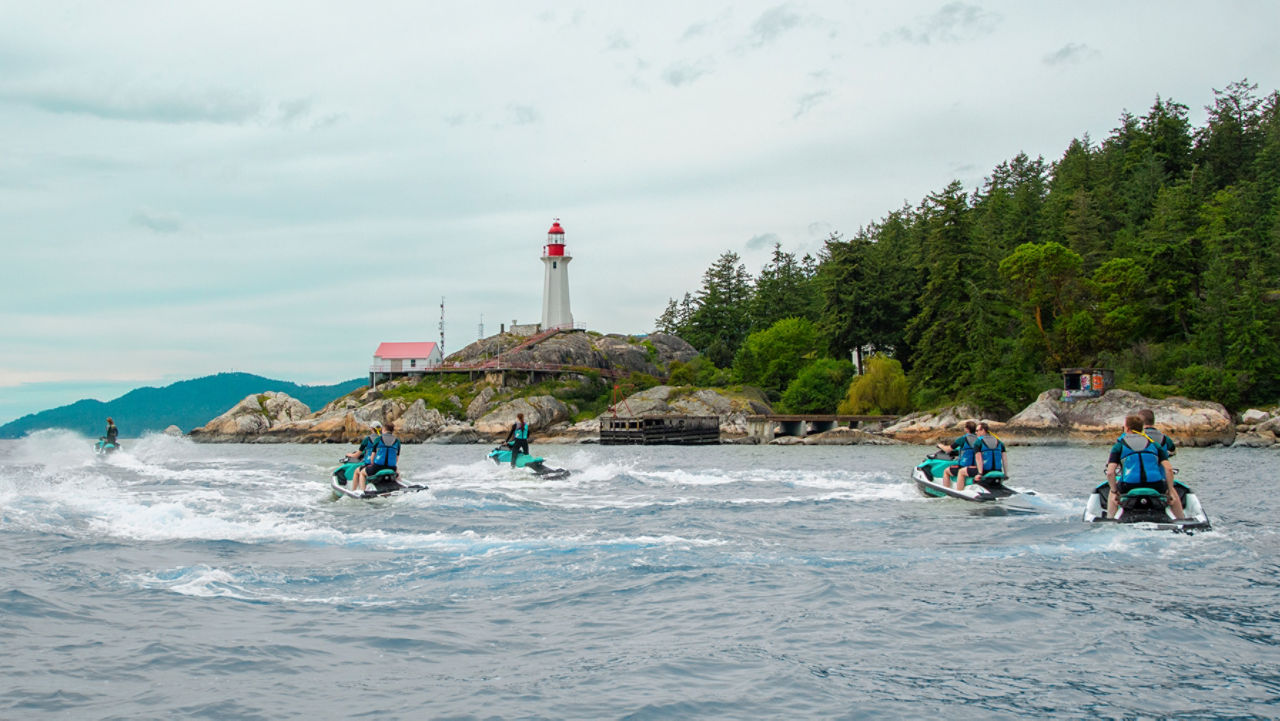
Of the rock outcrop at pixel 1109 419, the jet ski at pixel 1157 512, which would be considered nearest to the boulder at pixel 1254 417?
the rock outcrop at pixel 1109 419

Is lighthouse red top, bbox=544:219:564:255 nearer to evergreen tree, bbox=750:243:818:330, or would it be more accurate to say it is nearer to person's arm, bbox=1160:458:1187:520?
evergreen tree, bbox=750:243:818:330

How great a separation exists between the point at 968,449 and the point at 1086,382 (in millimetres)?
46426

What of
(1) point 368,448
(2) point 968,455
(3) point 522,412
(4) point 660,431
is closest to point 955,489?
(2) point 968,455

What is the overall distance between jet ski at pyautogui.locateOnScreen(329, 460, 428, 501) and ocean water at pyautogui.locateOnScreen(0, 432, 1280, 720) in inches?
150

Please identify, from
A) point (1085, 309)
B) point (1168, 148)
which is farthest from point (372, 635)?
point (1168, 148)

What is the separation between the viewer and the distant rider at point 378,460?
24.7m

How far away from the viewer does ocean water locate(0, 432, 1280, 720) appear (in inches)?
297

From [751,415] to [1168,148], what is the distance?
4991 centimetres

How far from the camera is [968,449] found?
73.2ft

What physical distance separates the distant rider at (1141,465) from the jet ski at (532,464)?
63.4ft

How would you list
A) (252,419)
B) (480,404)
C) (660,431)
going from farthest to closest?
(252,419)
(480,404)
(660,431)

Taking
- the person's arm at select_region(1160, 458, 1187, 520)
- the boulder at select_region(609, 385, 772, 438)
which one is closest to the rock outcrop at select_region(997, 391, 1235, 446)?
the boulder at select_region(609, 385, 772, 438)

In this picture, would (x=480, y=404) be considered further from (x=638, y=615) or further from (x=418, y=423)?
(x=638, y=615)

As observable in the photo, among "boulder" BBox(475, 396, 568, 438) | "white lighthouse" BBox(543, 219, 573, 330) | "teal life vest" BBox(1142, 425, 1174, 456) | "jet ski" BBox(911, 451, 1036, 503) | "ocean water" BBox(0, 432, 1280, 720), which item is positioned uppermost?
"white lighthouse" BBox(543, 219, 573, 330)
